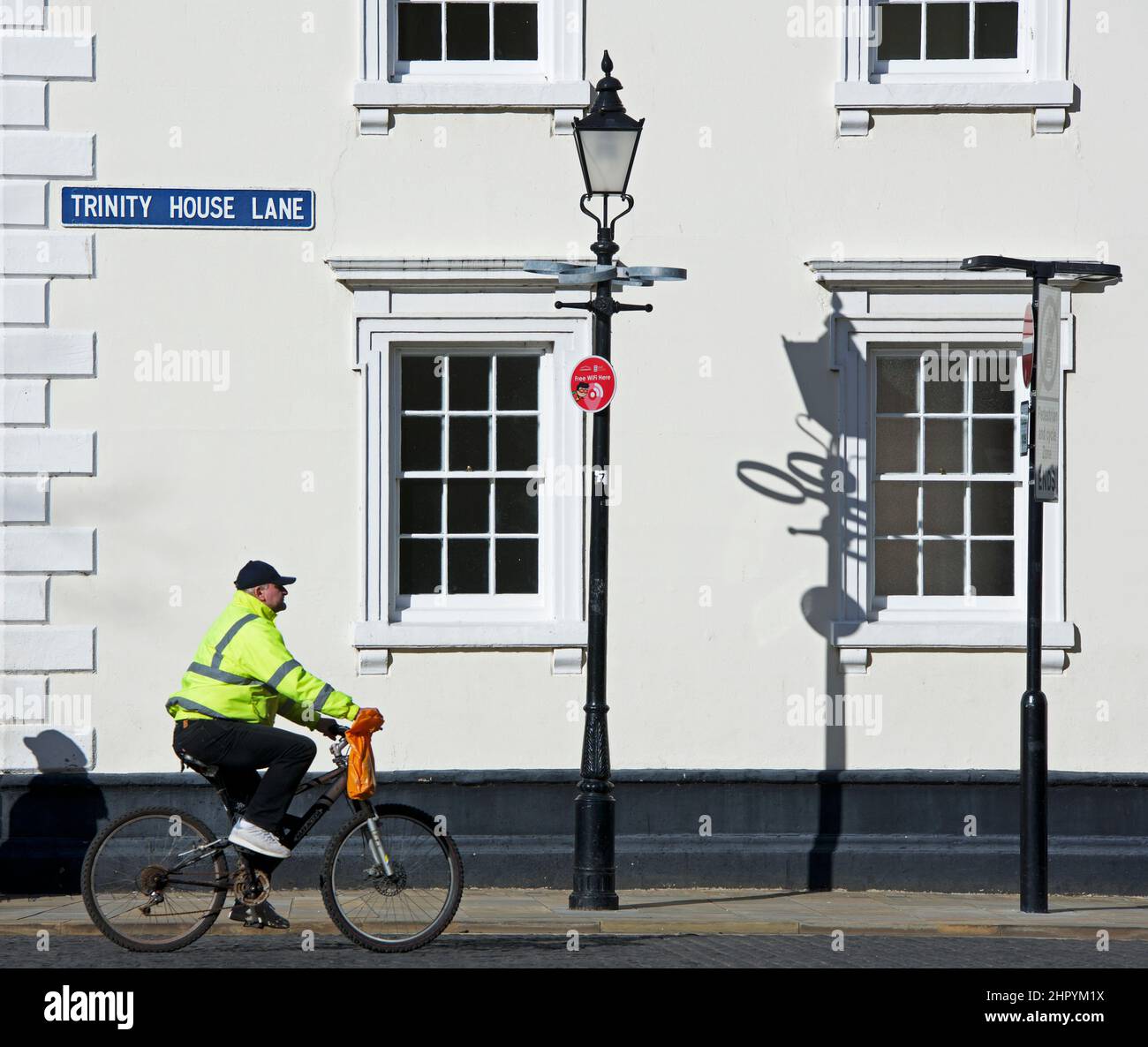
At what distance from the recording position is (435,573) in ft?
38.6

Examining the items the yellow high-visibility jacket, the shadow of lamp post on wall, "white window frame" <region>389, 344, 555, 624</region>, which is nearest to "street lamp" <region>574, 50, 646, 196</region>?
the shadow of lamp post on wall

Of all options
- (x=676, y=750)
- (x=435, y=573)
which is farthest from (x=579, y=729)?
(x=435, y=573)

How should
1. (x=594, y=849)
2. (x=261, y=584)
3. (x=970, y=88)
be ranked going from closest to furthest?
(x=261, y=584)
(x=594, y=849)
(x=970, y=88)

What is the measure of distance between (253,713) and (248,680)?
17cm

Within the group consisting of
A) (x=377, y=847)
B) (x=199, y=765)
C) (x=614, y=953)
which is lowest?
(x=614, y=953)

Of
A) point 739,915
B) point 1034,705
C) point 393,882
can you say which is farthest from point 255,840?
point 1034,705

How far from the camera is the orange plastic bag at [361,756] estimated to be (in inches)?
340

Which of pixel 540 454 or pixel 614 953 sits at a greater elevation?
pixel 540 454

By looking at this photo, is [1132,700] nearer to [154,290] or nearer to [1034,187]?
[1034,187]

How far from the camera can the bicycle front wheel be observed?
8.61 m

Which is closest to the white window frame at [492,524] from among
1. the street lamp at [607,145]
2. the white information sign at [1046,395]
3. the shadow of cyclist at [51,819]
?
the street lamp at [607,145]

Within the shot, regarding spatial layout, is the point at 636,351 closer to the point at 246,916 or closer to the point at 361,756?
the point at 361,756

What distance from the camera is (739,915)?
33.8 feet

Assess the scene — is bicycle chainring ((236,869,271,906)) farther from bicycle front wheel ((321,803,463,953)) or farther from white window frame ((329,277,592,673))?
white window frame ((329,277,592,673))
